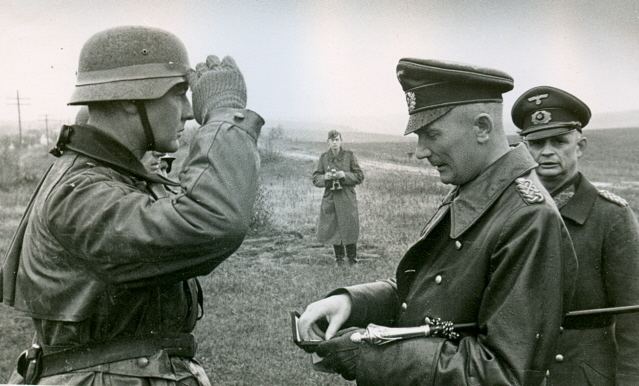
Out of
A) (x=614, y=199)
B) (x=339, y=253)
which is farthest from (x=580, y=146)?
(x=339, y=253)

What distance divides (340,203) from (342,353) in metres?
4.71

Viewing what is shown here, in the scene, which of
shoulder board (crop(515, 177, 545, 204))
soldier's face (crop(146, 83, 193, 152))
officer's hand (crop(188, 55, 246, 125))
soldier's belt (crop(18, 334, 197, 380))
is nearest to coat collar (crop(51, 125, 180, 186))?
soldier's face (crop(146, 83, 193, 152))

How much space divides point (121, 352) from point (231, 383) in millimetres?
2463

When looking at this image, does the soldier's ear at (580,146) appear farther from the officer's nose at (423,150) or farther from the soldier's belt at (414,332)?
the soldier's belt at (414,332)

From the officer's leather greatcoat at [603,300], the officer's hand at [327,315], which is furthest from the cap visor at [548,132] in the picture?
the officer's hand at [327,315]

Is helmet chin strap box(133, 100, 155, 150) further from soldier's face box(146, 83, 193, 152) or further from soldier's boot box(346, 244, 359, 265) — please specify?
soldier's boot box(346, 244, 359, 265)

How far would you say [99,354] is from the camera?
65.6 inches

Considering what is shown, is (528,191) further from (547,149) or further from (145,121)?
(547,149)

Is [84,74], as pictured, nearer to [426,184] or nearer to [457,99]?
[457,99]

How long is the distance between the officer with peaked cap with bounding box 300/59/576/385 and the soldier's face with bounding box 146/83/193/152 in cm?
65

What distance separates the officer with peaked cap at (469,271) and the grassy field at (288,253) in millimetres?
2344

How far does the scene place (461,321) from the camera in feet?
5.24

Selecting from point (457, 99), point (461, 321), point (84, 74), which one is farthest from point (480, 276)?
point (84, 74)

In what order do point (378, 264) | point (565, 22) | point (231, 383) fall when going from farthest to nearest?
1. point (378, 264)
2. point (231, 383)
3. point (565, 22)
